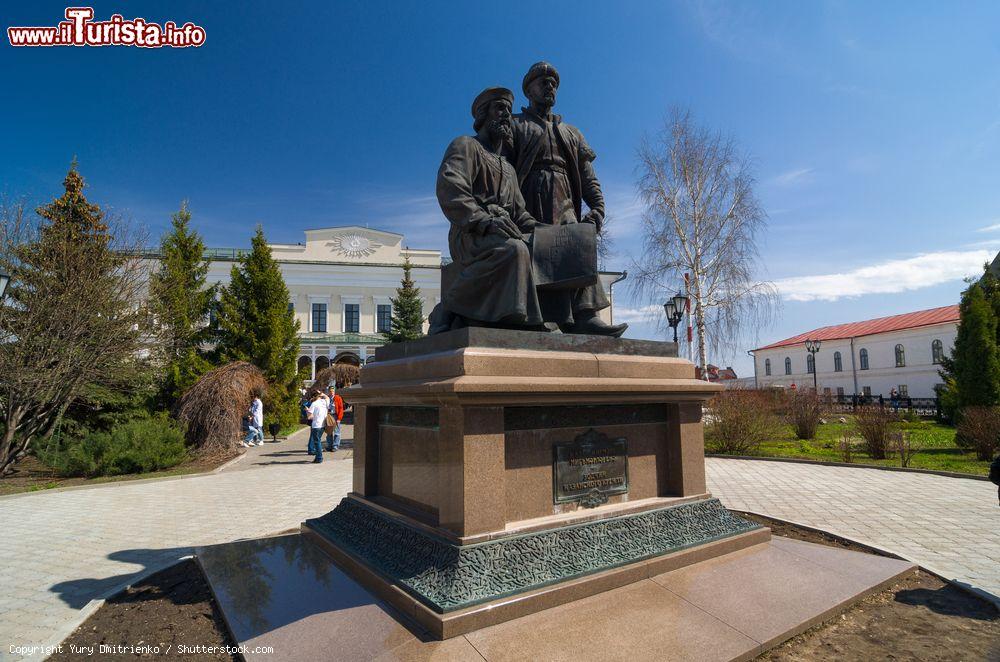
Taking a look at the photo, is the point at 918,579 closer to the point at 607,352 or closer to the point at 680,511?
the point at 680,511

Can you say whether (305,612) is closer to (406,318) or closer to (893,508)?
(893,508)

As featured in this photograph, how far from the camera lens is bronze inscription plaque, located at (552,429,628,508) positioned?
11.8 feet

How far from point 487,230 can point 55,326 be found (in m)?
12.8

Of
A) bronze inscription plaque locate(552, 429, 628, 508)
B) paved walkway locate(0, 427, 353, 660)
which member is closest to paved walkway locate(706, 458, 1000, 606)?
bronze inscription plaque locate(552, 429, 628, 508)

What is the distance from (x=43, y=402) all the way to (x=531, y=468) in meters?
13.7

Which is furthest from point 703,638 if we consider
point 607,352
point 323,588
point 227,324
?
point 227,324

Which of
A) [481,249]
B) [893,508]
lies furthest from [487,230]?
[893,508]

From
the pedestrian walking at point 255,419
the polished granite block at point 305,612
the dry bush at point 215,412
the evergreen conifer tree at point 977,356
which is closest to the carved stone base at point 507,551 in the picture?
the polished granite block at point 305,612

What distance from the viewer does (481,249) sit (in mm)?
4008

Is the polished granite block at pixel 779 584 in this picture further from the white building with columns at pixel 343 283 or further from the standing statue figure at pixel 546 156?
the white building with columns at pixel 343 283

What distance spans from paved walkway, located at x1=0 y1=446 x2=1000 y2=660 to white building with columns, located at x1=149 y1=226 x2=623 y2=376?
102ft

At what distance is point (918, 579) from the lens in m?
4.01

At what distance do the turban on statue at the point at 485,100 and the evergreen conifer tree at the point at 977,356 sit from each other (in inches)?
757

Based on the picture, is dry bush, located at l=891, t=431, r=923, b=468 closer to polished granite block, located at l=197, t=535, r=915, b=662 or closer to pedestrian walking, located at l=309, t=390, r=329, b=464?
polished granite block, located at l=197, t=535, r=915, b=662
